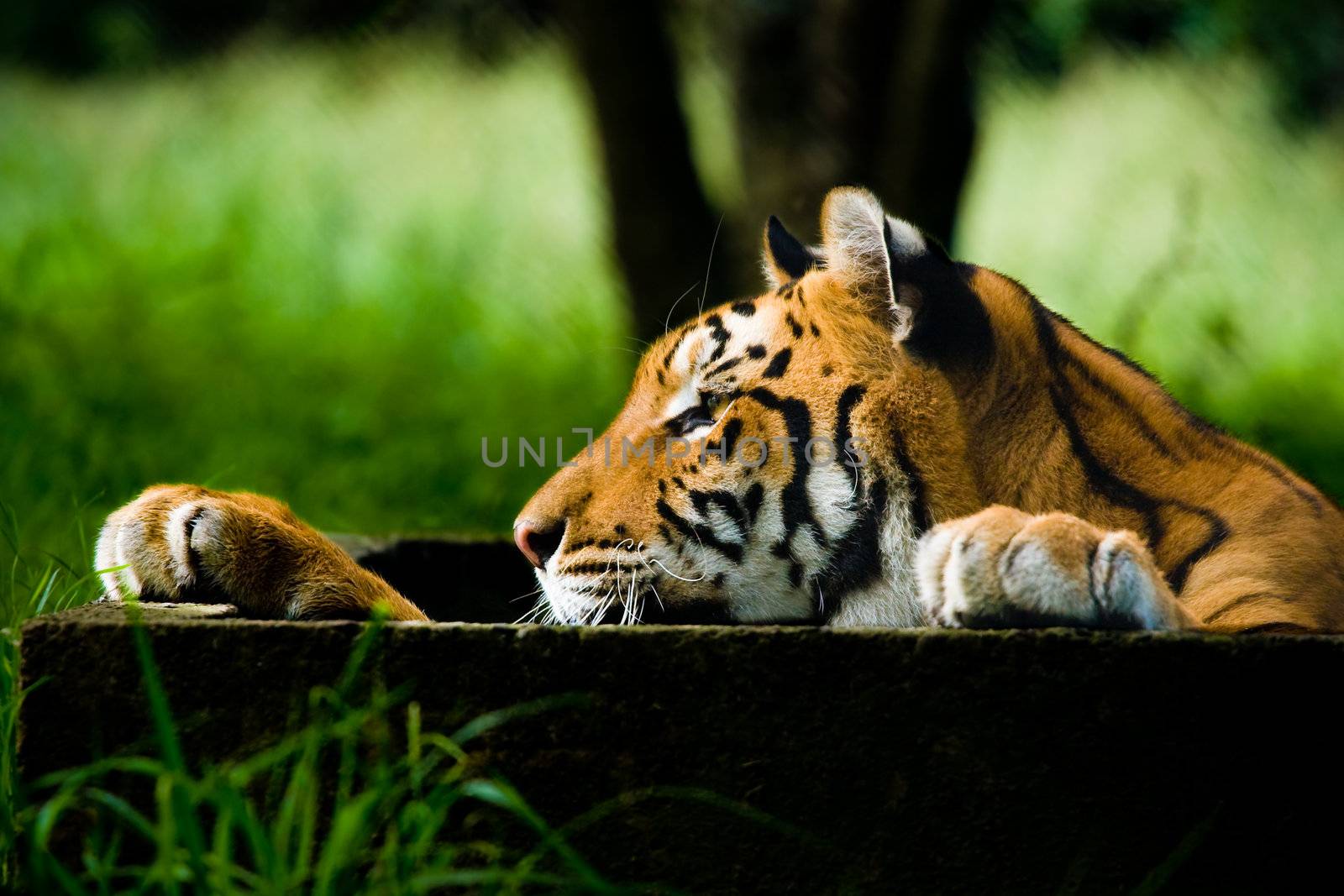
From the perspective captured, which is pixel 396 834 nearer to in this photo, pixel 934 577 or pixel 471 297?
pixel 934 577

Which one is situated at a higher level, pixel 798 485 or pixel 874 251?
pixel 874 251

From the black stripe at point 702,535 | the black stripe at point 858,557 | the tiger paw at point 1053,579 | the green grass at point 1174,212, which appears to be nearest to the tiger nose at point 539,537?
the black stripe at point 702,535

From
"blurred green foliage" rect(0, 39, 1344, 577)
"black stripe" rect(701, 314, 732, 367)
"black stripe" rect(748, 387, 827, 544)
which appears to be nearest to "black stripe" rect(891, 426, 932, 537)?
"black stripe" rect(748, 387, 827, 544)

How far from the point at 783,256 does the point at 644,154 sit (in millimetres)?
2364

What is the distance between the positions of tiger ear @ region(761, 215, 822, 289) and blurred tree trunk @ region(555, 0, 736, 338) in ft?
6.77

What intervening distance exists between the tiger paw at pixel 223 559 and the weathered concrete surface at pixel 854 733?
1.00ft

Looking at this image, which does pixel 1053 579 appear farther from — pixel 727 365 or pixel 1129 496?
pixel 727 365

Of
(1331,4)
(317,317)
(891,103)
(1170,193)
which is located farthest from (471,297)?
(1331,4)

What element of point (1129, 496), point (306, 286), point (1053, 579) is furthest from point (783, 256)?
point (306, 286)

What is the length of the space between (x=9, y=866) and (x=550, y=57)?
6810 mm

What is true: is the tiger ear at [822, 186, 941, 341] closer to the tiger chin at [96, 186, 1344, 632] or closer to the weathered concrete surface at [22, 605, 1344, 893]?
the tiger chin at [96, 186, 1344, 632]

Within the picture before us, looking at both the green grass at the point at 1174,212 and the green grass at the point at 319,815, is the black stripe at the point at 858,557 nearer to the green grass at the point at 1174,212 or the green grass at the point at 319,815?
the green grass at the point at 319,815

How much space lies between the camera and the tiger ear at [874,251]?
235 centimetres

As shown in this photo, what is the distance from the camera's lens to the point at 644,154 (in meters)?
5.09
